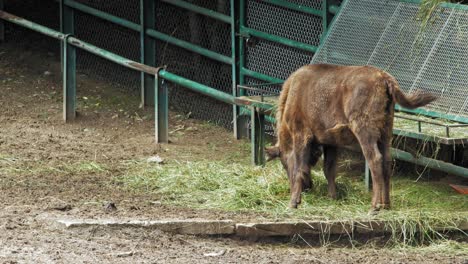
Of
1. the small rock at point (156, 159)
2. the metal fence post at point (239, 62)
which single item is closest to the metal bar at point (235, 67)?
the metal fence post at point (239, 62)

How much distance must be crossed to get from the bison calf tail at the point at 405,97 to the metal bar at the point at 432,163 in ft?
2.54

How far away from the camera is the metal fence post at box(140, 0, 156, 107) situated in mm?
13875

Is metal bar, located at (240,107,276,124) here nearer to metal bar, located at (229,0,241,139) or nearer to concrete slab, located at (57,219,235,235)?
metal bar, located at (229,0,241,139)

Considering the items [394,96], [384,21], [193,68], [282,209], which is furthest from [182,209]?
[193,68]

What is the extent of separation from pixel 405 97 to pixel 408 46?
1.66m

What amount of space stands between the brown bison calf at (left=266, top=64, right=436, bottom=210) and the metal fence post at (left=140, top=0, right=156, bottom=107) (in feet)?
14.1

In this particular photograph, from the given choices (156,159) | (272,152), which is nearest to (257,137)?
(156,159)

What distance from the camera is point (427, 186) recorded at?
1024 cm

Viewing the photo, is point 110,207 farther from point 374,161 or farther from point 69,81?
point 69,81

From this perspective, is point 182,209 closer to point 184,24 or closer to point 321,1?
point 321,1

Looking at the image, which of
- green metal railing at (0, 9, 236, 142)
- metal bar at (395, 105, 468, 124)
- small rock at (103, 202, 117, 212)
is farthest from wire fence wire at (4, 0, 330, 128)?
small rock at (103, 202, 117, 212)

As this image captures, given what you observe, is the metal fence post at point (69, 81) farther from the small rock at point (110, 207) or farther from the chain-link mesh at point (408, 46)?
the small rock at point (110, 207)

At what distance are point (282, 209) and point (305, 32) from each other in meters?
3.41

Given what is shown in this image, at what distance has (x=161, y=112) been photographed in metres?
12.3
